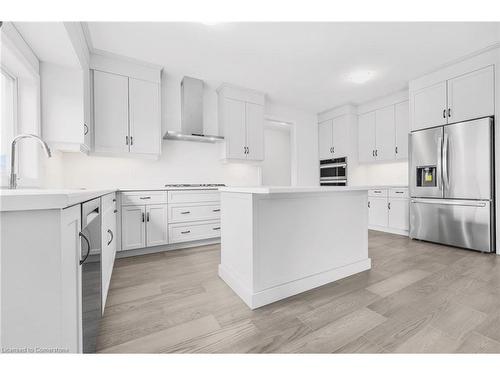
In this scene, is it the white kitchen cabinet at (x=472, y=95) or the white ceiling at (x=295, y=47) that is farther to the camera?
the white kitchen cabinet at (x=472, y=95)

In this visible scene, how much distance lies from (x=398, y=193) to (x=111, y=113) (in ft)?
15.5

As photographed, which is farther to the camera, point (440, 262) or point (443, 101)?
point (443, 101)

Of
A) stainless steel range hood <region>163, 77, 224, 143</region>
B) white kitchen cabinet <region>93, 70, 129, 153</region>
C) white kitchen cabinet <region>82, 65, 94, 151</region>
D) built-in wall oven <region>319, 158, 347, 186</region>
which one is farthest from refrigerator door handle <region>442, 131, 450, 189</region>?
white kitchen cabinet <region>82, 65, 94, 151</region>

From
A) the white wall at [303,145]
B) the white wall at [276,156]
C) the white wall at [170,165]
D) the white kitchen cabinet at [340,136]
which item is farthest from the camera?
the white wall at [276,156]

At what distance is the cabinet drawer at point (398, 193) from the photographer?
12.6 ft

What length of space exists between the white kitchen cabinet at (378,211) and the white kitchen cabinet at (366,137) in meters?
0.89

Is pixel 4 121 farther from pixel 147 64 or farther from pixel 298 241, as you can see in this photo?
pixel 298 241

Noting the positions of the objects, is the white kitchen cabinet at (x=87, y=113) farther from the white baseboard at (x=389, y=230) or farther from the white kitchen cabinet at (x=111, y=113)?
the white baseboard at (x=389, y=230)

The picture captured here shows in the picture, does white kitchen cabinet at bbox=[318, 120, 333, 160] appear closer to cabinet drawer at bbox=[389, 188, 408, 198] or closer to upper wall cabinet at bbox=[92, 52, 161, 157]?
cabinet drawer at bbox=[389, 188, 408, 198]

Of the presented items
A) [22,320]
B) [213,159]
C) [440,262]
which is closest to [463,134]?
[440,262]

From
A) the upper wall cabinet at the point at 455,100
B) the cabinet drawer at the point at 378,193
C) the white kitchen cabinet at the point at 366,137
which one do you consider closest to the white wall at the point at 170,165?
the white kitchen cabinet at the point at 366,137

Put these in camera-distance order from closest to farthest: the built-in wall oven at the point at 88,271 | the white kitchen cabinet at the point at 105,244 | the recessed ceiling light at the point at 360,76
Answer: the built-in wall oven at the point at 88,271 → the white kitchen cabinet at the point at 105,244 → the recessed ceiling light at the point at 360,76

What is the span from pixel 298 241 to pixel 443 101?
3267 mm

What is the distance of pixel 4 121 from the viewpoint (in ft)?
6.43
